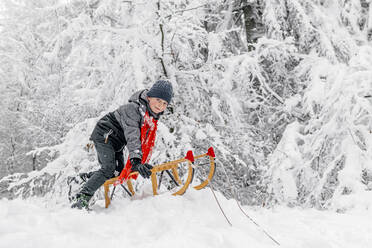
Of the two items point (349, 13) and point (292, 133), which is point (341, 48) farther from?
point (292, 133)

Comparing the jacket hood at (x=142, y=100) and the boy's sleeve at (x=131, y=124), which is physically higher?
the jacket hood at (x=142, y=100)

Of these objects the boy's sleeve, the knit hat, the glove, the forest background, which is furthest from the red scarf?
the forest background

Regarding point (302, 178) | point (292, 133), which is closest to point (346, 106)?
point (292, 133)

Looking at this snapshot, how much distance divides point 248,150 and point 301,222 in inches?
123

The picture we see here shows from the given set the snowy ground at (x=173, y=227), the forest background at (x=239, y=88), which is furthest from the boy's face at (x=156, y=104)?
the forest background at (x=239, y=88)

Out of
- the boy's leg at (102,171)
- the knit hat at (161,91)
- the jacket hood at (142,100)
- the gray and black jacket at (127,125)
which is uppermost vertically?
the knit hat at (161,91)

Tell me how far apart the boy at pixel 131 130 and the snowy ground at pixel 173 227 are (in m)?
0.45

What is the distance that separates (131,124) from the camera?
3314mm

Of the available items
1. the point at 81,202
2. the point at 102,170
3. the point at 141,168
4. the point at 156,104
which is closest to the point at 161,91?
the point at 156,104

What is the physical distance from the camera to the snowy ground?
2.12 meters

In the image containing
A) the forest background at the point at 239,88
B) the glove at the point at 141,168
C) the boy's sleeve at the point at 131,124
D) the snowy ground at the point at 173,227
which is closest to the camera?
the snowy ground at the point at 173,227

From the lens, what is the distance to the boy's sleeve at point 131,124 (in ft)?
10.4

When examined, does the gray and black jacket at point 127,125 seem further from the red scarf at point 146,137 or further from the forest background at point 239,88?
the forest background at point 239,88

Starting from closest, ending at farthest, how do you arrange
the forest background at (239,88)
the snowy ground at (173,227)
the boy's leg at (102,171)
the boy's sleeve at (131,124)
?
the snowy ground at (173,227), the boy's sleeve at (131,124), the boy's leg at (102,171), the forest background at (239,88)
